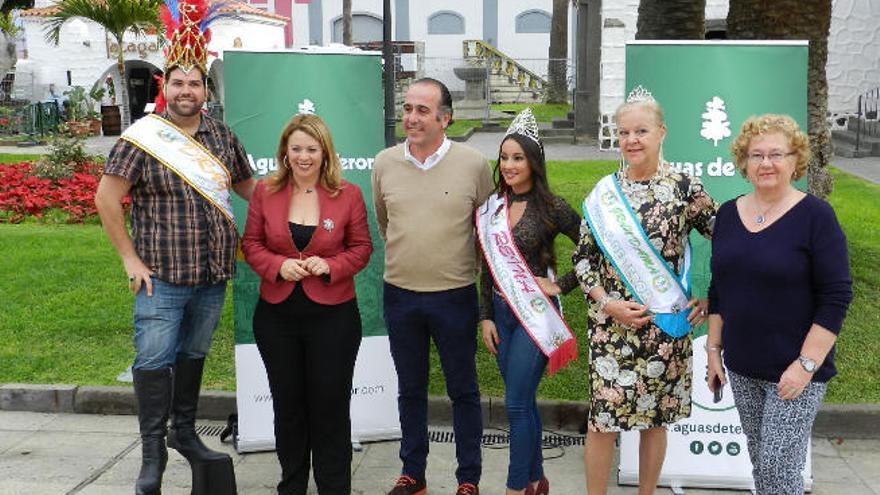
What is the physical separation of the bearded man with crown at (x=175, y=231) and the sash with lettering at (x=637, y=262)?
169 cm

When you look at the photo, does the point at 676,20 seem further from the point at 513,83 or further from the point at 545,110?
the point at 513,83

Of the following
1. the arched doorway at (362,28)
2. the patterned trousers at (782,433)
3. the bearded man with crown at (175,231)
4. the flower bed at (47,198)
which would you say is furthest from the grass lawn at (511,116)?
the patterned trousers at (782,433)

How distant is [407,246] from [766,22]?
3.68m

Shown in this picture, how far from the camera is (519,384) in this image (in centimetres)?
387

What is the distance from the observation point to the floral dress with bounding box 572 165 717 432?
3.51m

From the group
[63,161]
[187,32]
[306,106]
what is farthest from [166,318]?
[63,161]

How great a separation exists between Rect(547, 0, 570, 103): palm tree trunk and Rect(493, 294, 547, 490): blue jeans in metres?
28.3

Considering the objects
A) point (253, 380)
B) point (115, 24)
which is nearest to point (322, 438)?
point (253, 380)

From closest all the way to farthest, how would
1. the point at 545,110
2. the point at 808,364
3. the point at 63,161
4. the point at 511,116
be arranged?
the point at 808,364 → the point at 63,161 → the point at 511,116 → the point at 545,110

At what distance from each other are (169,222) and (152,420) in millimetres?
918

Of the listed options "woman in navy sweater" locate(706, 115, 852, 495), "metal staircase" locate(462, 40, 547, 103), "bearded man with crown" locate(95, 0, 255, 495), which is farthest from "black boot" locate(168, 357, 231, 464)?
"metal staircase" locate(462, 40, 547, 103)

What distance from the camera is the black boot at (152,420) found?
400cm

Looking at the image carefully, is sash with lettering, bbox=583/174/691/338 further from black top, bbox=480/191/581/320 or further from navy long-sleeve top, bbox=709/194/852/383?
navy long-sleeve top, bbox=709/194/852/383

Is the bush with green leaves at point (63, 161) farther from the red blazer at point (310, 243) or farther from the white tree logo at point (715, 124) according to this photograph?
the white tree logo at point (715, 124)
